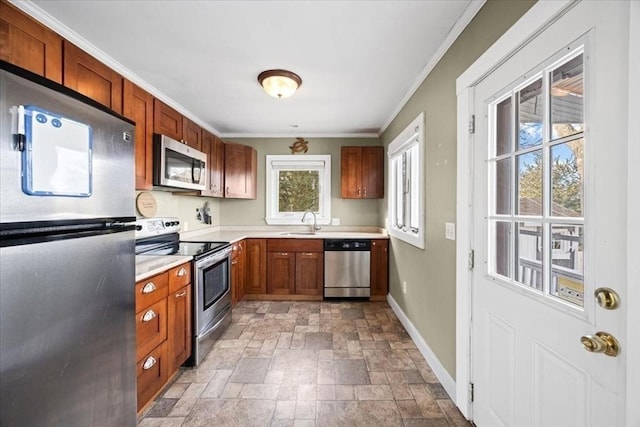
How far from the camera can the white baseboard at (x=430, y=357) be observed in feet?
6.14

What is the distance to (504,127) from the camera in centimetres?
138

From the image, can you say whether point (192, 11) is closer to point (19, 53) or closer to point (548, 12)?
point (19, 53)

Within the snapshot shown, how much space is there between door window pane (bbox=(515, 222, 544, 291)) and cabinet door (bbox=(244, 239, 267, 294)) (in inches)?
124

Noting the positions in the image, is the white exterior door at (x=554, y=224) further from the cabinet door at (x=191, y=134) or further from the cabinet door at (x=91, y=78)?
the cabinet door at (x=191, y=134)

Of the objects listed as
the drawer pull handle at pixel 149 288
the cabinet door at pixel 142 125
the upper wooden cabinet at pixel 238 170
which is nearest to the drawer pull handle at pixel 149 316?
the drawer pull handle at pixel 149 288

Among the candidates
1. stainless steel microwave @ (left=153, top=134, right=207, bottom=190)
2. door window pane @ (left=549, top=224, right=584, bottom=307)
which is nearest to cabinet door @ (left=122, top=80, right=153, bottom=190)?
stainless steel microwave @ (left=153, top=134, right=207, bottom=190)

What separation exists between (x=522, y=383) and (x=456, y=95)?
1.60 meters

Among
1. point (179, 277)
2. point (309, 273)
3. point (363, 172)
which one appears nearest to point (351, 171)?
point (363, 172)

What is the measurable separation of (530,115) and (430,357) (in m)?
1.88

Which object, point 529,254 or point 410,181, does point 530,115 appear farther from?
point 410,181

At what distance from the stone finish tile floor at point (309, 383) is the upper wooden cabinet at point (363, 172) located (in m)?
1.91

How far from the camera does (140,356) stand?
1664 millimetres

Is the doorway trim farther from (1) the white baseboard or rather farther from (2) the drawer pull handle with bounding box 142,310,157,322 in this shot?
(2) the drawer pull handle with bounding box 142,310,157,322

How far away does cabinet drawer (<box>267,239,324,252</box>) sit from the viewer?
3.91m
